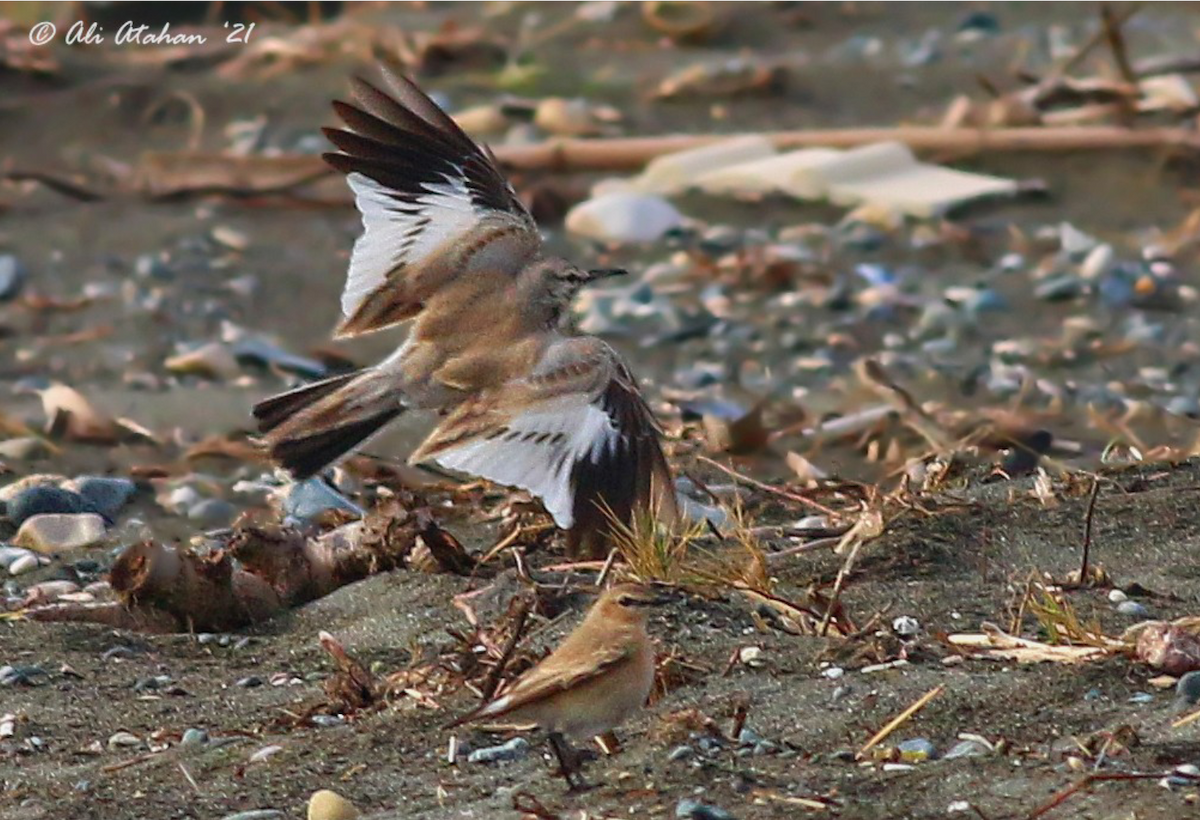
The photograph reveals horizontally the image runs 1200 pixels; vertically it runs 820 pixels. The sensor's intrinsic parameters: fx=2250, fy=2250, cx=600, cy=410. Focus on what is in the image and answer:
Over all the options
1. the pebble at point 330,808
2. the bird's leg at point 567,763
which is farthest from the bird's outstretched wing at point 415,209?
the bird's leg at point 567,763

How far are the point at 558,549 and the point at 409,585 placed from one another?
1.40ft

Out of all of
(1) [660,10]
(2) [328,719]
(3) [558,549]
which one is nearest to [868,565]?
(3) [558,549]

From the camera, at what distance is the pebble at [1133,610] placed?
480 cm

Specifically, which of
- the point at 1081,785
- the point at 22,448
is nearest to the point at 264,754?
the point at 1081,785

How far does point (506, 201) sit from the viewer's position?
648cm

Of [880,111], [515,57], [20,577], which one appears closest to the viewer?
[20,577]

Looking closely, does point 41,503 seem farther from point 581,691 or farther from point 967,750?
point 967,750

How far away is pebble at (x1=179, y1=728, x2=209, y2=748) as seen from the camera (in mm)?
4613

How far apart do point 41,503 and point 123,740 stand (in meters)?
2.26

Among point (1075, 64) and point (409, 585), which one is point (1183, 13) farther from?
point (409, 585)

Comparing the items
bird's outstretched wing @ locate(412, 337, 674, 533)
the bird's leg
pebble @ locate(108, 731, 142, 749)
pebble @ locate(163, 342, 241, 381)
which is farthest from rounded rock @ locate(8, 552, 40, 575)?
pebble @ locate(163, 342, 241, 381)

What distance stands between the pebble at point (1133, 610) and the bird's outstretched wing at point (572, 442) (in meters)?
1.18

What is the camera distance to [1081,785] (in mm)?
3666

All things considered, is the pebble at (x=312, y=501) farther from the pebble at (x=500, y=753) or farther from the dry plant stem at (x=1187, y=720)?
the dry plant stem at (x=1187, y=720)
